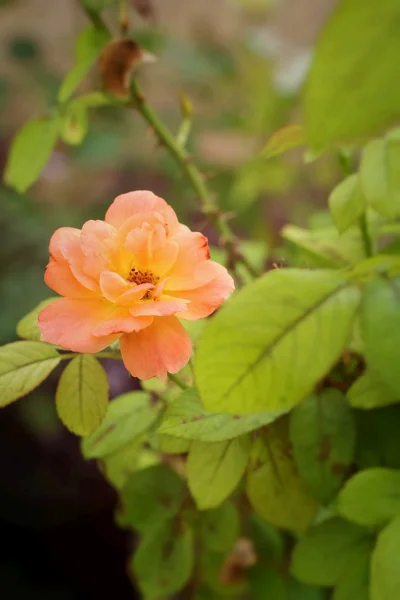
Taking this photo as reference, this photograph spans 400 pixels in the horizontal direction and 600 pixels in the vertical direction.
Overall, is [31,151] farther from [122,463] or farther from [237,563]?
[237,563]

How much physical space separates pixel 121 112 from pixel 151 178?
0.21 metres

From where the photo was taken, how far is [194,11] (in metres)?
1.82

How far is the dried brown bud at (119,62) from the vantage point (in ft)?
1.24

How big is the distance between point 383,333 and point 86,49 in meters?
0.29

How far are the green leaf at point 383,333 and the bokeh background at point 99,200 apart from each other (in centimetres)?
53

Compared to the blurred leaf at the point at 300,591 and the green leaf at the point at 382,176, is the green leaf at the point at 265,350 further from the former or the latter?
the blurred leaf at the point at 300,591

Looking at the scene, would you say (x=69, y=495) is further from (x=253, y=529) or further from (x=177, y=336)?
(x=177, y=336)

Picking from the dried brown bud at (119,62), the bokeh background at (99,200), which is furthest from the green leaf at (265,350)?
the bokeh background at (99,200)

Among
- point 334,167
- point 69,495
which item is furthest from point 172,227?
point 69,495

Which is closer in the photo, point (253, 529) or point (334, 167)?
point (253, 529)

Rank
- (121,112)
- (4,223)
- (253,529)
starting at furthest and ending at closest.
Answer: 1. (121,112)
2. (4,223)
3. (253,529)

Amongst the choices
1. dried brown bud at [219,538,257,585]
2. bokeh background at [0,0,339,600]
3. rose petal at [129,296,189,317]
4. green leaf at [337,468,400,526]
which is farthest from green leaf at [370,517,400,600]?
bokeh background at [0,0,339,600]

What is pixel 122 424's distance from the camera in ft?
1.10

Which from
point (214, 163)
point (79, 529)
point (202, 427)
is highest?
point (202, 427)
